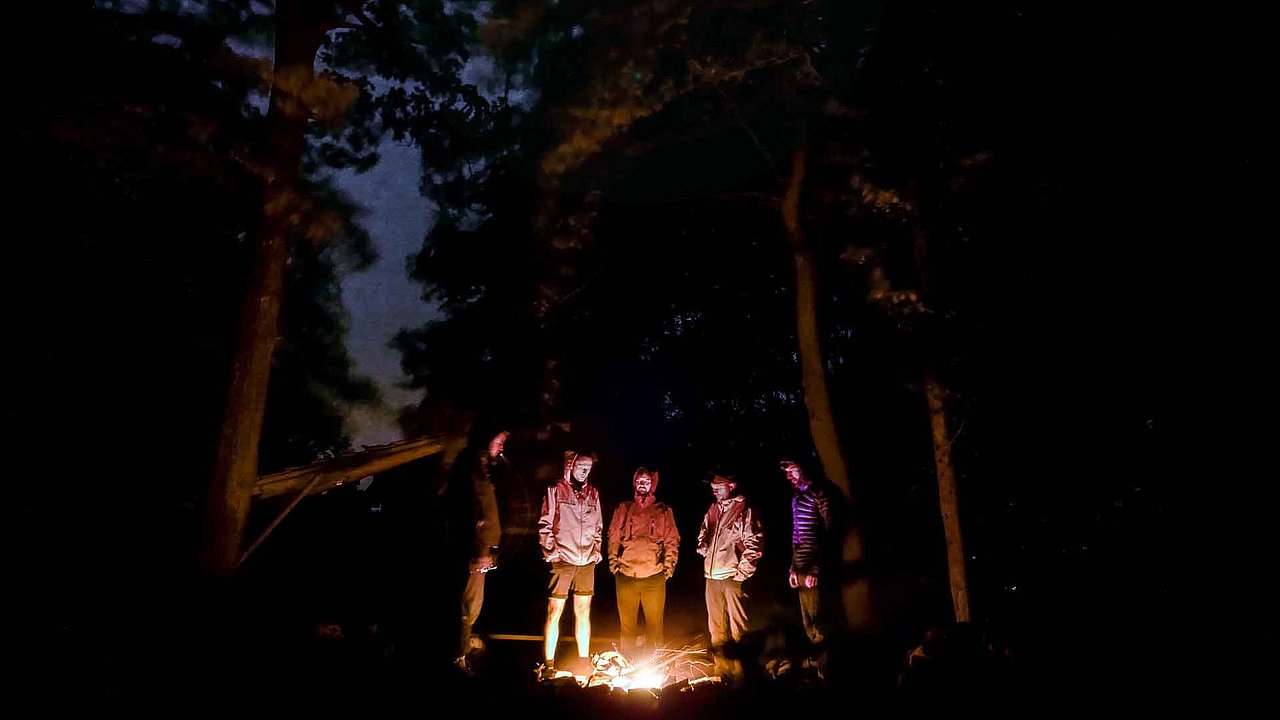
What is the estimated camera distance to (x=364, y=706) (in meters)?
5.93

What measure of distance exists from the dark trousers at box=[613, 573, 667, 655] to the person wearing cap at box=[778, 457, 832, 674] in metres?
1.44

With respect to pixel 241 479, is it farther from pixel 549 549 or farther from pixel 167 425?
pixel 167 425

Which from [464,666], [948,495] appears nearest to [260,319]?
[464,666]

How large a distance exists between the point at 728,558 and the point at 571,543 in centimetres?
163

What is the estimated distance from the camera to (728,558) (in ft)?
25.7

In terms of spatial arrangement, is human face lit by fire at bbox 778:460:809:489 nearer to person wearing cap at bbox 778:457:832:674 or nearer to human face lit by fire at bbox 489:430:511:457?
person wearing cap at bbox 778:457:832:674

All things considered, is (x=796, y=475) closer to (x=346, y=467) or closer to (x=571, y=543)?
(x=571, y=543)

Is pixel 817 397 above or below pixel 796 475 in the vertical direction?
above

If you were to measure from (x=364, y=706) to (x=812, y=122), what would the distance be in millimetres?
8445

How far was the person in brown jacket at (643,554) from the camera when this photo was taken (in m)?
8.01

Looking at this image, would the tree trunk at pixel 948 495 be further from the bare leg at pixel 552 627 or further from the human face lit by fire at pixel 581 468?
the bare leg at pixel 552 627

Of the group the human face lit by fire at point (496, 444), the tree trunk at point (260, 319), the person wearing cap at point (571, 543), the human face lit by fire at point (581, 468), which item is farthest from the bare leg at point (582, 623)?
the tree trunk at point (260, 319)

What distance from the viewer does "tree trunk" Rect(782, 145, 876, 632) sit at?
341 inches

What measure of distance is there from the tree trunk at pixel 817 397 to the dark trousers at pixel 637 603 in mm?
2211
